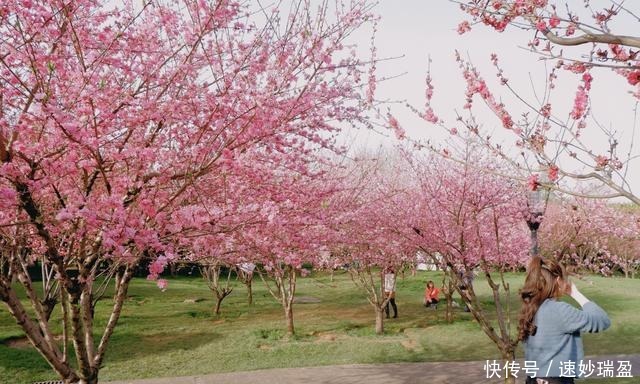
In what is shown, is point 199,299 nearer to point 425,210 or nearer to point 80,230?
point 425,210

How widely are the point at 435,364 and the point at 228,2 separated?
27.4 ft

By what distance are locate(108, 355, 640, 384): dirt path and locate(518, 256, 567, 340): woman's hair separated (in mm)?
6040

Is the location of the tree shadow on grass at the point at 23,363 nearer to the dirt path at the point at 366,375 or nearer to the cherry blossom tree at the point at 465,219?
the dirt path at the point at 366,375

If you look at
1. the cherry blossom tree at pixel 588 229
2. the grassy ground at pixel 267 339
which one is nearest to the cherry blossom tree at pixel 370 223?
the grassy ground at pixel 267 339

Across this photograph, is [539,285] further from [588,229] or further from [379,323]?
[588,229]

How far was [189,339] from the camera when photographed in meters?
13.3

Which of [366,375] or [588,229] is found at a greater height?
[588,229]

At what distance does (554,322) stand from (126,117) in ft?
11.4

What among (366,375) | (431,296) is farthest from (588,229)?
(366,375)

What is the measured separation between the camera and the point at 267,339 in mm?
13070

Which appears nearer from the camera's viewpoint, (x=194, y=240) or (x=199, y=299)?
(x=194, y=240)

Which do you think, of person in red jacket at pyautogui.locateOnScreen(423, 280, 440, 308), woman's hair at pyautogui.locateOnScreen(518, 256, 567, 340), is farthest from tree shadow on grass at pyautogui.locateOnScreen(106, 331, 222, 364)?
woman's hair at pyautogui.locateOnScreen(518, 256, 567, 340)

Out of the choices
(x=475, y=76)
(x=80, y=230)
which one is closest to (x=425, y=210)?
(x=475, y=76)

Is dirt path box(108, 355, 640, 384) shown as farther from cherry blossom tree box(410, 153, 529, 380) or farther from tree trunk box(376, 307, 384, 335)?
tree trunk box(376, 307, 384, 335)
